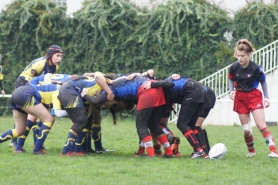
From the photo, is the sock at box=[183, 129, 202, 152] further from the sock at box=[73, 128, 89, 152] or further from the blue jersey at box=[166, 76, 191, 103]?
the sock at box=[73, 128, 89, 152]

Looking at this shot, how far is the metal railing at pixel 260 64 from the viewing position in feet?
73.3

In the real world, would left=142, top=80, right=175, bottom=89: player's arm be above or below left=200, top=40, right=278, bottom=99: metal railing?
below

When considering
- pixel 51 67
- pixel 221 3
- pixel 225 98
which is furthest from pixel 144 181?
pixel 221 3

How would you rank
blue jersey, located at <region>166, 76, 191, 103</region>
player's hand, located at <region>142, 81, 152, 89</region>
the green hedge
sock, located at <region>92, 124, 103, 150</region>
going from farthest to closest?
the green hedge < sock, located at <region>92, 124, 103, 150</region> < blue jersey, located at <region>166, 76, 191, 103</region> < player's hand, located at <region>142, 81, 152, 89</region>

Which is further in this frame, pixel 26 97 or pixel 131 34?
pixel 131 34

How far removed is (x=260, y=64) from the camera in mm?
22750

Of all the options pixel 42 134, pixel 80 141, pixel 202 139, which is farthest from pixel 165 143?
pixel 42 134

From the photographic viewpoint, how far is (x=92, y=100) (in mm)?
11406

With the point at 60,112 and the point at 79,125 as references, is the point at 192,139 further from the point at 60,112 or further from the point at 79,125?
the point at 60,112

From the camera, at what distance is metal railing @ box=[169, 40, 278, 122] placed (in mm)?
22328

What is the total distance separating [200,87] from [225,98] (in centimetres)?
1114

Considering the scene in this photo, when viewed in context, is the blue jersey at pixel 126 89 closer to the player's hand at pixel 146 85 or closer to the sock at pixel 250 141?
the player's hand at pixel 146 85

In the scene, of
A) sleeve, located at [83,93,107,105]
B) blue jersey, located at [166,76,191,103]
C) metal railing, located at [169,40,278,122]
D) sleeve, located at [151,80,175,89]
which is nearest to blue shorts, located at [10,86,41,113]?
sleeve, located at [83,93,107,105]

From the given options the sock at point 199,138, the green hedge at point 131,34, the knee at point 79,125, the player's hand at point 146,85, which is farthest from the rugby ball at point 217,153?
the green hedge at point 131,34
